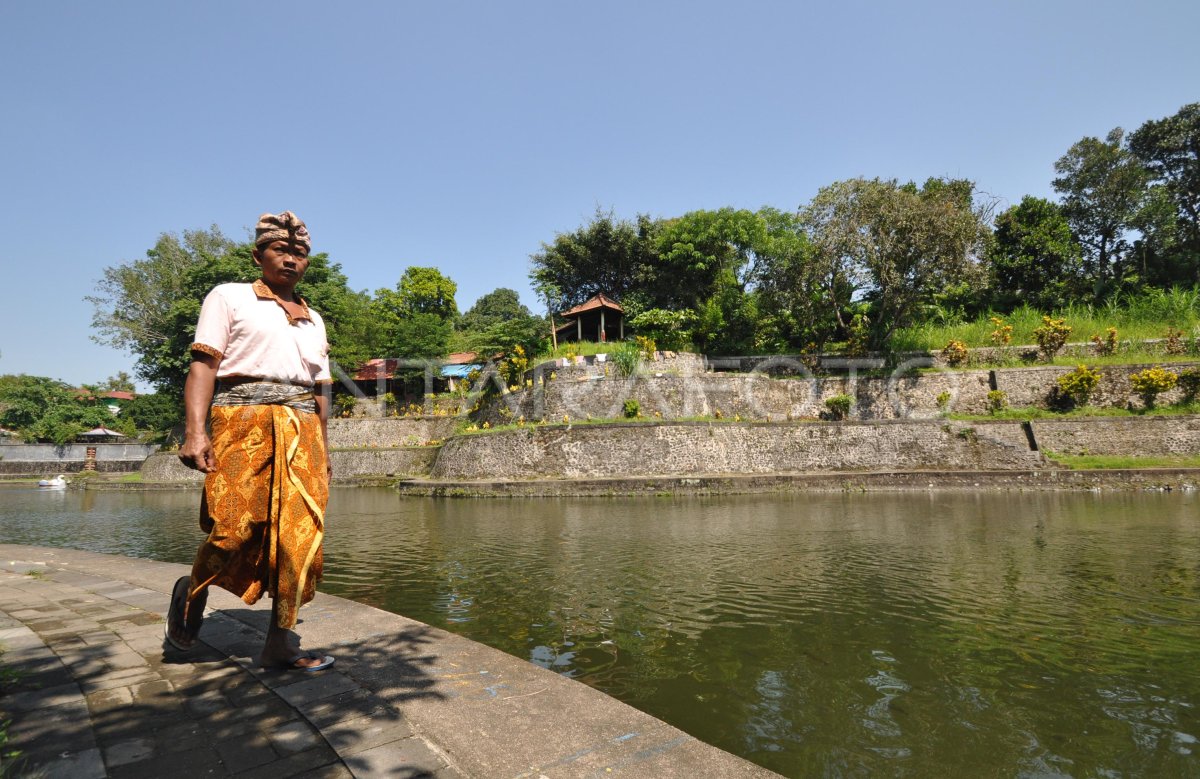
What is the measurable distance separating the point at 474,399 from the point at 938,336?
2004 cm

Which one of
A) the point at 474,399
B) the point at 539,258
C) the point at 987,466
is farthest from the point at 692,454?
the point at 539,258

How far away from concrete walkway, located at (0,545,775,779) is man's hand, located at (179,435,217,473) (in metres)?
0.91

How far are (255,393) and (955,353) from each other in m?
23.3

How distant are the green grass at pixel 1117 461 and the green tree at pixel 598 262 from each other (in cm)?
1865

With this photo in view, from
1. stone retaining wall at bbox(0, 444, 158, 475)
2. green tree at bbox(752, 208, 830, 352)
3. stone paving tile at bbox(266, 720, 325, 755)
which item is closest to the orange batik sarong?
stone paving tile at bbox(266, 720, 325, 755)

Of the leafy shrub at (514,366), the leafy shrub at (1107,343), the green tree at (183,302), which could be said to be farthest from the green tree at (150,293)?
the leafy shrub at (1107,343)

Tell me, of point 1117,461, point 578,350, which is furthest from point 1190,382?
point 578,350

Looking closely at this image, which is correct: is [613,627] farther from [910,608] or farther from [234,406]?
[234,406]

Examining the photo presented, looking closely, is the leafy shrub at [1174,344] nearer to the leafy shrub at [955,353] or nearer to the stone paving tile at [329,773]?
the leafy shrub at [955,353]

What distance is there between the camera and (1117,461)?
604 inches

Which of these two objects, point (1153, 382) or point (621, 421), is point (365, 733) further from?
point (1153, 382)

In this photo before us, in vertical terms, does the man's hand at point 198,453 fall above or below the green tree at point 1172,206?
below

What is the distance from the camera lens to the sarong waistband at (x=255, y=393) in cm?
271

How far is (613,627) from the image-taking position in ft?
14.3
